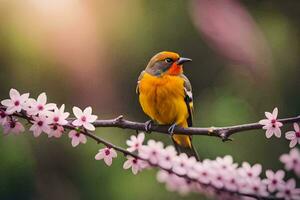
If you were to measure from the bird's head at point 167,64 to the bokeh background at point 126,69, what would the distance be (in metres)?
0.76

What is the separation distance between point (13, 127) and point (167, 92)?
0.46m

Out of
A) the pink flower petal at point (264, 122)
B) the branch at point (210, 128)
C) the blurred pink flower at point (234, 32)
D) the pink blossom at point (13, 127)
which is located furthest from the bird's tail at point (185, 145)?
the blurred pink flower at point (234, 32)

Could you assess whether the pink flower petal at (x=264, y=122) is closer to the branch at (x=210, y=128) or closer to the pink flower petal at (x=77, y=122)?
the branch at (x=210, y=128)

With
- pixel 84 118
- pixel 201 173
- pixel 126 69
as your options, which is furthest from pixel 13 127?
pixel 126 69

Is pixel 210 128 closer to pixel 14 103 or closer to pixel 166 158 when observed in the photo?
pixel 166 158

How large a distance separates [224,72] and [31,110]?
152 centimetres

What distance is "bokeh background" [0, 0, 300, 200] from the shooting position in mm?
2164

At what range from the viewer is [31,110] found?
40.3 inches

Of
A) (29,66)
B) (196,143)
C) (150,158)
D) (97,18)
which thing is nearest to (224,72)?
(196,143)

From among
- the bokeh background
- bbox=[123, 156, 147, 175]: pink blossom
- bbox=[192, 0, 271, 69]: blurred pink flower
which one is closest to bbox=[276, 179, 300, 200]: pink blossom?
bbox=[123, 156, 147, 175]: pink blossom

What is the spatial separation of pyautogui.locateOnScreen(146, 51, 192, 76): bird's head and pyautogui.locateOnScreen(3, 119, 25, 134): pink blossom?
18.1 inches

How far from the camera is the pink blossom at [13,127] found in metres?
1.03

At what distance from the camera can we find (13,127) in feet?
3.37

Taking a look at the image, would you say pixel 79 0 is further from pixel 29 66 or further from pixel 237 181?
pixel 237 181
